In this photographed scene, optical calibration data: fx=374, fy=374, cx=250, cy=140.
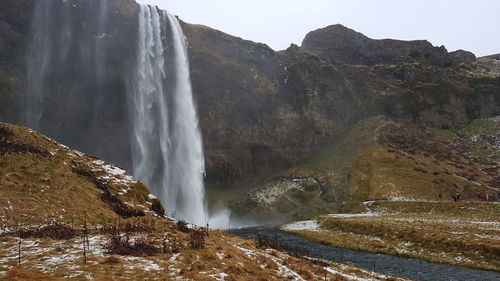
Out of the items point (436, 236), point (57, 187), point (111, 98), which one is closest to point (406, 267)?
point (436, 236)

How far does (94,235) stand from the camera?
20.0 m

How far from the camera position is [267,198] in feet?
331

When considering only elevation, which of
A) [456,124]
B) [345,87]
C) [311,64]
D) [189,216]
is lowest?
[189,216]

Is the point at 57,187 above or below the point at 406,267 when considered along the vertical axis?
above

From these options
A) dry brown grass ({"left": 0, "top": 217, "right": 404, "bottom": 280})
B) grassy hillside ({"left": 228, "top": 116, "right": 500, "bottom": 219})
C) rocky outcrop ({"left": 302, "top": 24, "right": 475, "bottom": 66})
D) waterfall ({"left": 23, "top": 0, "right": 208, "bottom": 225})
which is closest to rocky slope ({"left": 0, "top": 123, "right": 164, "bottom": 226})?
dry brown grass ({"left": 0, "top": 217, "right": 404, "bottom": 280})

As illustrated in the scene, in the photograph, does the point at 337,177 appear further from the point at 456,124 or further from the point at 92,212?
the point at 92,212

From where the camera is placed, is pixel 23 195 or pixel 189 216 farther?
pixel 189 216

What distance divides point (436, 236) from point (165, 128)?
238 ft

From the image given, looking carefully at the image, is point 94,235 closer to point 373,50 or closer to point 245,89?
point 245,89

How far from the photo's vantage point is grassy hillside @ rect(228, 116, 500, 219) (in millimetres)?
88562

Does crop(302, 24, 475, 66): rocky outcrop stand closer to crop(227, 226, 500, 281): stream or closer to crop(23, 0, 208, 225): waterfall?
crop(23, 0, 208, 225): waterfall

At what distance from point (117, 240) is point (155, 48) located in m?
94.3

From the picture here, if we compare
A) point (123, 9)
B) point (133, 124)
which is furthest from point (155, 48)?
point (133, 124)

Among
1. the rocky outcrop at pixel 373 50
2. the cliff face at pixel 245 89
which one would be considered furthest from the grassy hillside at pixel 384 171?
the rocky outcrop at pixel 373 50
